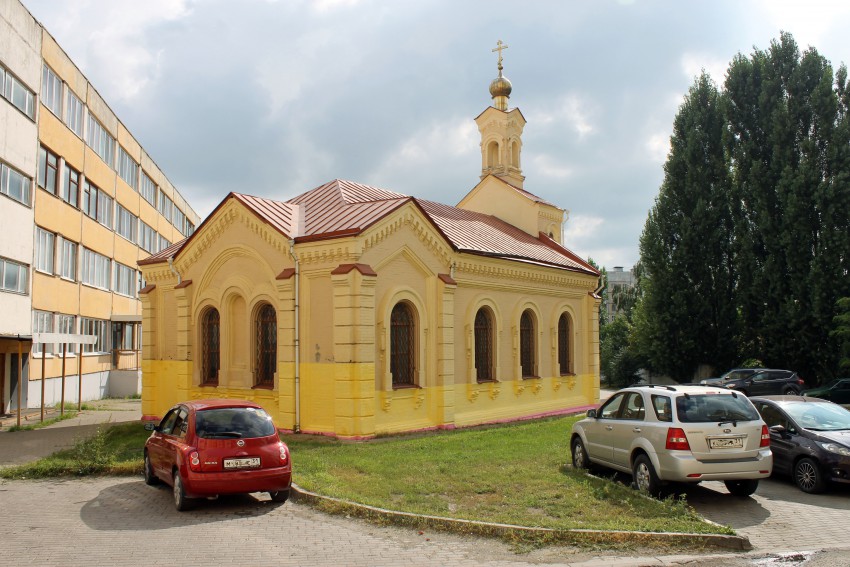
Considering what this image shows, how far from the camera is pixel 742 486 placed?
33.9ft

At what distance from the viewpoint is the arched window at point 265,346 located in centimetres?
1783

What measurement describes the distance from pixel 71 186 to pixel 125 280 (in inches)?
372

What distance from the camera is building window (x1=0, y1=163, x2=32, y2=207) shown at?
22.9 metres

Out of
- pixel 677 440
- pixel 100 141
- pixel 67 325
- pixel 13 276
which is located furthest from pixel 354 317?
pixel 100 141

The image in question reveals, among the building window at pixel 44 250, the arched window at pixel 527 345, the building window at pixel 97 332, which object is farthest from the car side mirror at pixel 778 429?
the building window at pixel 97 332

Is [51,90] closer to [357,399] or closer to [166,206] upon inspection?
[357,399]

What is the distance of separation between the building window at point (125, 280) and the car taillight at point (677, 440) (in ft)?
106

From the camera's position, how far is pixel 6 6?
2316cm

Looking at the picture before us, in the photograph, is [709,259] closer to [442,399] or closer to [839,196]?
[839,196]

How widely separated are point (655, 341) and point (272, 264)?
25.6 m

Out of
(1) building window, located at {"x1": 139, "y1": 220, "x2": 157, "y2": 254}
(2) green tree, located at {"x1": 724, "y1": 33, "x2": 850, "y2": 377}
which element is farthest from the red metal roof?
(1) building window, located at {"x1": 139, "y1": 220, "x2": 157, "y2": 254}

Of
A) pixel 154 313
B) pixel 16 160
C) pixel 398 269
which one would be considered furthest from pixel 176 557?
pixel 16 160

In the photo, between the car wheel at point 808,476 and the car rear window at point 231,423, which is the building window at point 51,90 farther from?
the car wheel at point 808,476

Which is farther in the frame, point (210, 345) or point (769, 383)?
point (769, 383)
